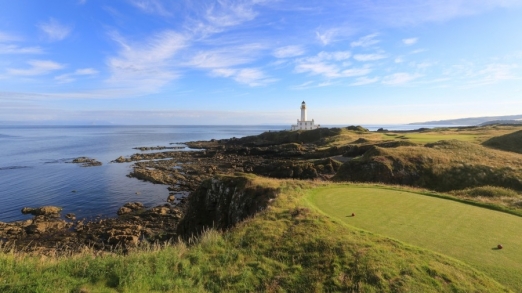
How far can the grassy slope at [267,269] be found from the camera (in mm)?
6754

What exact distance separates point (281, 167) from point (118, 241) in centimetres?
2169

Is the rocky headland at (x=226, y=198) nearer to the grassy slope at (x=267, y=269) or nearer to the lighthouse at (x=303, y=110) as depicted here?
the grassy slope at (x=267, y=269)

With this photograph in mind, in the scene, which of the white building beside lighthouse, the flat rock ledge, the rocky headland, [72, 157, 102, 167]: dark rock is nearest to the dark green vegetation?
the rocky headland

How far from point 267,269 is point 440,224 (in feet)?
21.0

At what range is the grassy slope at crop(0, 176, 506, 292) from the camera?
675 centimetres

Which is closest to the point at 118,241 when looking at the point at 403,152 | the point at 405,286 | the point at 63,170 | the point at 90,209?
the point at 90,209

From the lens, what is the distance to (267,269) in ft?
26.3

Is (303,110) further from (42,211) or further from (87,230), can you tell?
(87,230)

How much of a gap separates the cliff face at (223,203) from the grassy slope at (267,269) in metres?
4.98

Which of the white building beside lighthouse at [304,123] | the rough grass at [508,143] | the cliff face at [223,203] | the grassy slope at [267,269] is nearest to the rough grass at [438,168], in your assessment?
the rough grass at [508,143]

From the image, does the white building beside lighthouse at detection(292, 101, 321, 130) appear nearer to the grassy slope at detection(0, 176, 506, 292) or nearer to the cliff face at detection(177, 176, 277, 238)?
the cliff face at detection(177, 176, 277, 238)

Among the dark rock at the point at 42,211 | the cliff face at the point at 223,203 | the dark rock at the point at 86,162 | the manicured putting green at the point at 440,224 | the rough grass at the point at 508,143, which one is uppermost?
the rough grass at the point at 508,143

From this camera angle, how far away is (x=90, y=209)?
2650cm

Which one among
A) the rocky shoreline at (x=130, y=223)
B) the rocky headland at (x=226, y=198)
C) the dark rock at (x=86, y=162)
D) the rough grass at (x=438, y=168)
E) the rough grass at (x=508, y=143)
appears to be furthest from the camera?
the dark rock at (x=86, y=162)
